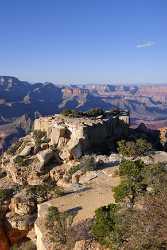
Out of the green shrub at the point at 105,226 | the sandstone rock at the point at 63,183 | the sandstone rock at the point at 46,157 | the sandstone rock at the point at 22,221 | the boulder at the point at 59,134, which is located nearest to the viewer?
the green shrub at the point at 105,226

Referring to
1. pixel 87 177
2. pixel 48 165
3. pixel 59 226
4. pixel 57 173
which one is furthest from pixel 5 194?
pixel 59 226

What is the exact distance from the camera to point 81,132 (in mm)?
39906

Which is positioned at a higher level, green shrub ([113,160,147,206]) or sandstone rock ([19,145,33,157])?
green shrub ([113,160,147,206])

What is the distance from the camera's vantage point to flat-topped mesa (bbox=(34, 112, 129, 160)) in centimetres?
3875

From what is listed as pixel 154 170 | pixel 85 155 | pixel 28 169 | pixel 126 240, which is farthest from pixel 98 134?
pixel 126 240

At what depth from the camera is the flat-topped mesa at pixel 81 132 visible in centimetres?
3875

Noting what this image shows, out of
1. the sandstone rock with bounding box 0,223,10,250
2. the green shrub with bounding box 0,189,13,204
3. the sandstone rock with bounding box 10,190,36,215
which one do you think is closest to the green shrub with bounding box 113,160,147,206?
the sandstone rock with bounding box 10,190,36,215

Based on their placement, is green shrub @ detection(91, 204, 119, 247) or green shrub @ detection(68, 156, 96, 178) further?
green shrub @ detection(68, 156, 96, 178)

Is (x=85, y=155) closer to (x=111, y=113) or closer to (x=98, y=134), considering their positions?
(x=98, y=134)

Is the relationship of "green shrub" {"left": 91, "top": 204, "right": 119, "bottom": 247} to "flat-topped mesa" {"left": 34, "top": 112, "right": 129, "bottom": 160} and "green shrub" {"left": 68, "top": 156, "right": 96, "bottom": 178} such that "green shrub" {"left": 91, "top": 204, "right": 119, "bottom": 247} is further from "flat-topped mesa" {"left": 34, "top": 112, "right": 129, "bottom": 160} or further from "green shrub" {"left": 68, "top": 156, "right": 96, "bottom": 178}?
"flat-topped mesa" {"left": 34, "top": 112, "right": 129, "bottom": 160}

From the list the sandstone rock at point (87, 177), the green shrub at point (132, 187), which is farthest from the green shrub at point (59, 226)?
the sandstone rock at point (87, 177)

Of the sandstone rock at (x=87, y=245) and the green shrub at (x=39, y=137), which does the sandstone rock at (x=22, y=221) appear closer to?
the sandstone rock at (x=87, y=245)

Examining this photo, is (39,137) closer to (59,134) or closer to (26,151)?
(26,151)

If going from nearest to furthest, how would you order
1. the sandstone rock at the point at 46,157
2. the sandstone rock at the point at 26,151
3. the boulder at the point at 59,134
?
the sandstone rock at the point at 46,157 < the boulder at the point at 59,134 < the sandstone rock at the point at 26,151
